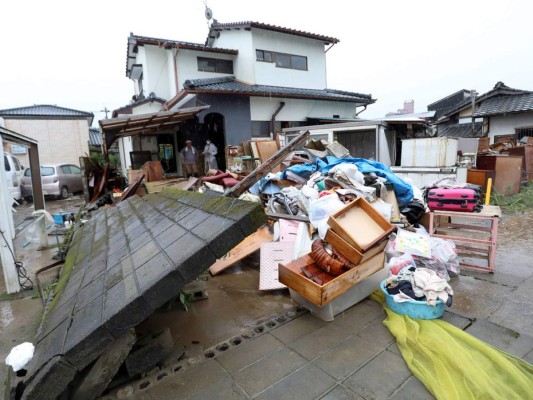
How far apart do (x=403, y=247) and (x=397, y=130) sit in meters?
8.57

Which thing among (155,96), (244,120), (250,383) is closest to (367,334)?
(250,383)

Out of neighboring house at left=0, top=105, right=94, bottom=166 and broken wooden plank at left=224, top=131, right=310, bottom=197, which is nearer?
broken wooden plank at left=224, top=131, right=310, bottom=197

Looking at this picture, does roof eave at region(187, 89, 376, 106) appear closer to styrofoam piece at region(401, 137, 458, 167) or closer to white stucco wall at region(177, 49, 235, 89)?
white stucco wall at region(177, 49, 235, 89)

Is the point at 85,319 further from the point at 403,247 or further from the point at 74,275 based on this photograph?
the point at 403,247

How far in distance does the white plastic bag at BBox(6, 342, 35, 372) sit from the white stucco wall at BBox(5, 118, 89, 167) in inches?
789

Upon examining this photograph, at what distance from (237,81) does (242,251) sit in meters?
12.5

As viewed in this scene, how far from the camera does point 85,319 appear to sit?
5.14 ft

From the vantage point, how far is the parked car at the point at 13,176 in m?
10.5

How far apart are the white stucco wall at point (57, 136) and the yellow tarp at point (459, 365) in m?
21.1

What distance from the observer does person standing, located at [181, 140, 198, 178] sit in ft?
39.1

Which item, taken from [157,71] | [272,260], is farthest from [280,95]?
[272,260]

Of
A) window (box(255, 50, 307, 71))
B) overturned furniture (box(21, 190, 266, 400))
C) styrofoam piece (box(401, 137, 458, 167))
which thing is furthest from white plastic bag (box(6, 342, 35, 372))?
window (box(255, 50, 307, 71))

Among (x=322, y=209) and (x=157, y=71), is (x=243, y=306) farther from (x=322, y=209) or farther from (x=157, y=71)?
(x=157, y=71)

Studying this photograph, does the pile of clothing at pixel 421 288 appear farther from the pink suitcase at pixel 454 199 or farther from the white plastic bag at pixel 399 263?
the pink suitcase at pixel 454 199
